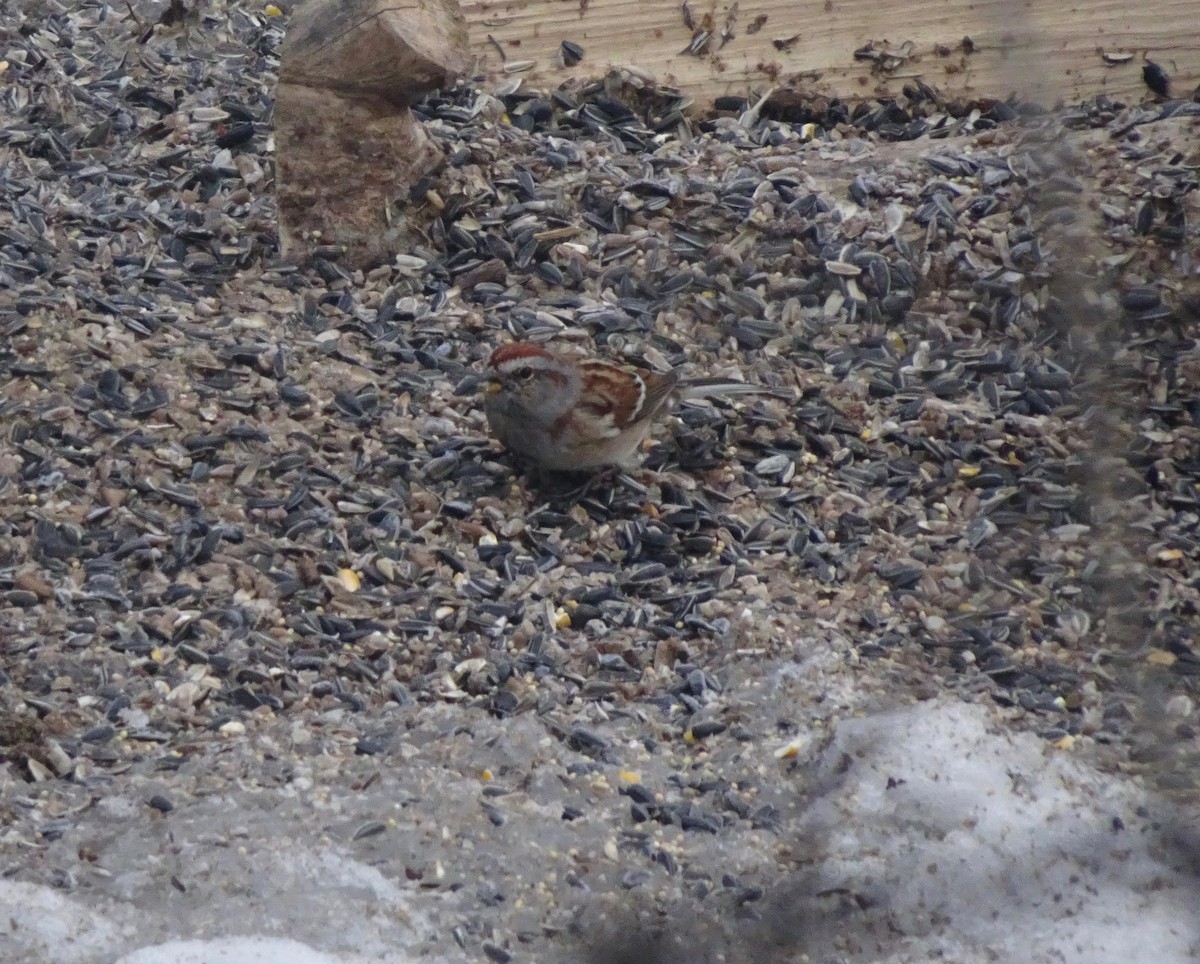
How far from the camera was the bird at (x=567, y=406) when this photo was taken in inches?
171

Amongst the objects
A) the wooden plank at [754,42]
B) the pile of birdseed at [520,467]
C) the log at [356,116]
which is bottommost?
the pile of birdseed at [520,467]

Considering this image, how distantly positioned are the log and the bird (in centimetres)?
89

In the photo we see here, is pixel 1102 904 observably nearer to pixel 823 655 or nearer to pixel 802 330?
pixel 823 655

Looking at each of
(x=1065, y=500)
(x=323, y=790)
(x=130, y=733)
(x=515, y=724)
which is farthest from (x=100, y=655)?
(x=1065, y=500)

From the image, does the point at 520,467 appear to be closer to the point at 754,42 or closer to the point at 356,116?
the point at 356,116

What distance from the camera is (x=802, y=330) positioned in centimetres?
505

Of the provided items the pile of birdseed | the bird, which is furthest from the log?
the bird

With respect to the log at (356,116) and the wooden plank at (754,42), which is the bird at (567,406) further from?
the wooden plank at (754,42)

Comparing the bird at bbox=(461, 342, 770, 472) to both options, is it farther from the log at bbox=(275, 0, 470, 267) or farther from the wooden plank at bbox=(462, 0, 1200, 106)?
the wooden plank at bbox=(462, 0, 1200, 106)

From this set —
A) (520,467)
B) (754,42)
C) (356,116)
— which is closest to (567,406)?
(520,467)

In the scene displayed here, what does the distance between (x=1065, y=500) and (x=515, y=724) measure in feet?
5.92

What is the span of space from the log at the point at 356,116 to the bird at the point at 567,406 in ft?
2.93

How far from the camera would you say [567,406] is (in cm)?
436

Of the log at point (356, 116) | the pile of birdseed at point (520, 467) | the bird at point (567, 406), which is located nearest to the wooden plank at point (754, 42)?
the pile of birdseed at point (520, 467)
